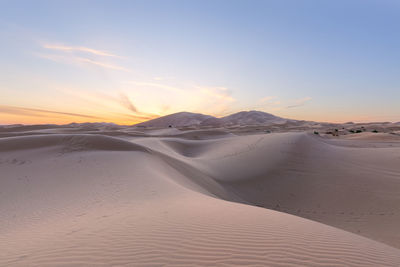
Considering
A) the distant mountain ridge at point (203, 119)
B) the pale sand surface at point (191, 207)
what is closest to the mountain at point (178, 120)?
the distant mountain ridge at point (203, 119)

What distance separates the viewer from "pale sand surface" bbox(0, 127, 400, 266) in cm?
242

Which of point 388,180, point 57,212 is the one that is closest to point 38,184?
point 57,212

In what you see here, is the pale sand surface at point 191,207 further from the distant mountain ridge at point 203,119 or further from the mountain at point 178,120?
the distant mountain ridge at point 203,119

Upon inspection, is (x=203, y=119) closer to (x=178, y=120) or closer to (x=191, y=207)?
(x=178, y=120)

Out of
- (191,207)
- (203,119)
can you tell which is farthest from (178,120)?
(191,207)

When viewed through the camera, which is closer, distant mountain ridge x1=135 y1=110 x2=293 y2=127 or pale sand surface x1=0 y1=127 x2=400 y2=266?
pale sand surface x1=0 y1=127 x2=400 y2=266

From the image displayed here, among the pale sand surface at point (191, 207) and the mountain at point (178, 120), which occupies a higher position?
the mountain at point (178, 120)

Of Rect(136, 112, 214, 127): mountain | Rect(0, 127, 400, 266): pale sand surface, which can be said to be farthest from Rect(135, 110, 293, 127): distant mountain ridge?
Rect(0, 127, 400, 266): pale sand surface

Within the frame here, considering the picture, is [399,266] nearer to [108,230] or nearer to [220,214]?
[220,214]

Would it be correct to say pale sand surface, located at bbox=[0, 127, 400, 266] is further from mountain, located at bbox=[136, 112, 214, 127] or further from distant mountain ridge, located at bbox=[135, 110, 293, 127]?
distant mountain ridge, located at bbox=[135, 110, 293, 127]

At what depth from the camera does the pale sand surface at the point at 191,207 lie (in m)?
2.42

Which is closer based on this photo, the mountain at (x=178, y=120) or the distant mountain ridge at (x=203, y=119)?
the mountain at (x=178, y=120)

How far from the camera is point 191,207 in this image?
3979mm

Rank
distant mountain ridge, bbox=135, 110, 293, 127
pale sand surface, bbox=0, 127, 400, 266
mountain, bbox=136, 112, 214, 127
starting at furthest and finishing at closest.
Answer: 1. distant mountain ridge, bbox=135, 110, 293, 127
2. mountain, bbox=136, 112, 214, 127
3. pale sand surface, bbox=0, 127, 400, 266
